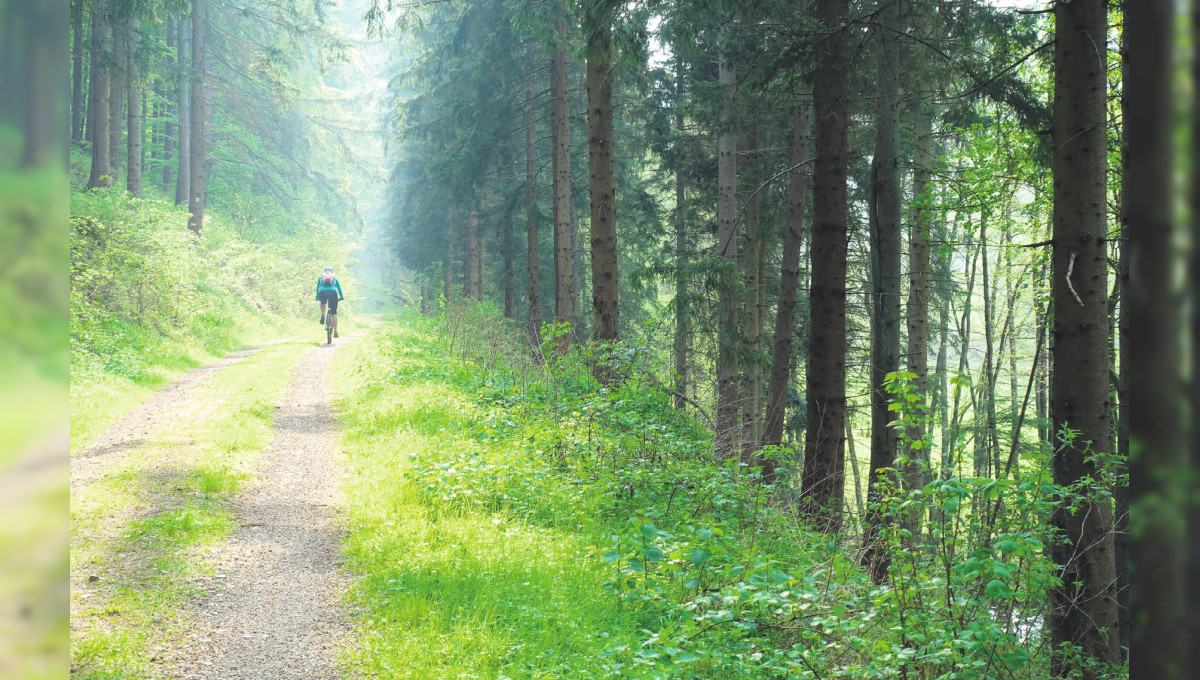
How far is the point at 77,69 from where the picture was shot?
19.5 meters

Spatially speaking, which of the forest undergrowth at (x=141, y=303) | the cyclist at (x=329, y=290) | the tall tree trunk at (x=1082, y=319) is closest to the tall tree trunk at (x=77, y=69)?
the forest undergrowth at (x=141, y=303)

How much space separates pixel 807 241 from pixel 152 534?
541 inches

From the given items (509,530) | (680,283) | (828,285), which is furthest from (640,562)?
(680,283)

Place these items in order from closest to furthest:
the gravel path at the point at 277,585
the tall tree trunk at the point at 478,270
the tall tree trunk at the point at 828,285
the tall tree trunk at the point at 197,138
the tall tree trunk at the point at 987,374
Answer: the gravel path at the point at 277,585 < the tall tree trunk at the point at 828,285 < the tall tree trunk at the point at 987,374 < the tall tree trunk at the point at 197,138 < the tall tree trunk at the point at 478,270

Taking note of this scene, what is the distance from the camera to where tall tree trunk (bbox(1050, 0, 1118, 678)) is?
14.3ft

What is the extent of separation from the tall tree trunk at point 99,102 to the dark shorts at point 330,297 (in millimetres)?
5431

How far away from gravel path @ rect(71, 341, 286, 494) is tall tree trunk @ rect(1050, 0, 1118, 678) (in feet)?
27.4

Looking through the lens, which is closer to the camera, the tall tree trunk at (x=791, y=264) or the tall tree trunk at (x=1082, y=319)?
the tall tree trunk at (x=1082, y=319)

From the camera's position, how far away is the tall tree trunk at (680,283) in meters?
11.2

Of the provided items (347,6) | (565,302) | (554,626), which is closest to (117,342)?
(565,302)

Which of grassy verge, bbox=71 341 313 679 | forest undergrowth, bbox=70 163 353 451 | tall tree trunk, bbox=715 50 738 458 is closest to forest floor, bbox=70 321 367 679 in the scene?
grassy verge, bbox=71 341 313 679

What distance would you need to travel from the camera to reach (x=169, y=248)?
16.6 metres

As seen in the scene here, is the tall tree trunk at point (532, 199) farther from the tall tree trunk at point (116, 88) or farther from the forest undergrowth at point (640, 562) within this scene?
the forest undergrowth at point (640, 562)

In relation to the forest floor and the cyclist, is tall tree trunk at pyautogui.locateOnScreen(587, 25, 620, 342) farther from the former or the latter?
the cyclist
